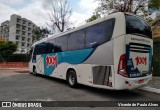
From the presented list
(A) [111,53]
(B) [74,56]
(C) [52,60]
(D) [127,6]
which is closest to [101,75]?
(A) [111,53]

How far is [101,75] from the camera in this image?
658 centimetres

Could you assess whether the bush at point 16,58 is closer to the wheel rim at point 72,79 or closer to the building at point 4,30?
the wheel rim at point 72,79

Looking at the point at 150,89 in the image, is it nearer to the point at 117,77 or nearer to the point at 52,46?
the point at 117,77

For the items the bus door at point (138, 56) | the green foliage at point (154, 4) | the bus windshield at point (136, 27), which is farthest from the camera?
the green foliage at point (154, 4)

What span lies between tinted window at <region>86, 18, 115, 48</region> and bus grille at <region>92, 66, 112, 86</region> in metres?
1.04

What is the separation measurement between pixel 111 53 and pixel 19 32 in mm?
81166

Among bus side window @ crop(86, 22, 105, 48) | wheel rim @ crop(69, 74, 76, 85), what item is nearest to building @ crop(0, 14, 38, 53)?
wheel rim @ crop(69, 74, 76, 85)

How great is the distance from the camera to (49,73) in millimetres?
11289

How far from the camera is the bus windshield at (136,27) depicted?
245 inches

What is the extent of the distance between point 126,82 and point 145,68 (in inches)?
55.9

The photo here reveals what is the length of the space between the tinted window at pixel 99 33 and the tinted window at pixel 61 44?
83.4 inches

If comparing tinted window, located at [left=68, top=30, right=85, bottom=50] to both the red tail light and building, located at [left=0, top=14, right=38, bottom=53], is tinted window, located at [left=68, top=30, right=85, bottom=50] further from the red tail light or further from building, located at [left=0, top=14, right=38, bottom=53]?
building, located at [left=0, top=14, right=38, bottom=53]

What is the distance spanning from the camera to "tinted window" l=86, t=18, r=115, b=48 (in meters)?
6.37

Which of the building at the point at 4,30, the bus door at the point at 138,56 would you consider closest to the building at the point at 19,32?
the building at the point at 4,30
